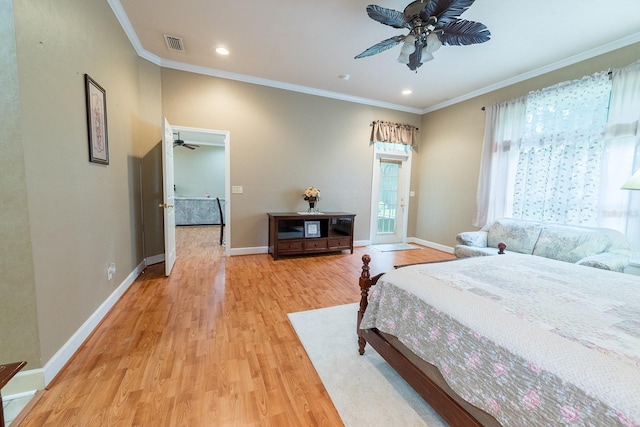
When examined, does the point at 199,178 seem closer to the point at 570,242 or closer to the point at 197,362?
the point at 197,362

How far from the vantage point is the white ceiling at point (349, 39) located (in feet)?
8.05

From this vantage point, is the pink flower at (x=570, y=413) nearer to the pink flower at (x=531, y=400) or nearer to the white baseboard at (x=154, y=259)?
the pink flower at (x=531, y=400)

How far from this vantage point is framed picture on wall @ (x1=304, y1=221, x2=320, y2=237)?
4.43 metres

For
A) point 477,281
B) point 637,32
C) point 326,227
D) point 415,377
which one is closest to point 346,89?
point 326,227

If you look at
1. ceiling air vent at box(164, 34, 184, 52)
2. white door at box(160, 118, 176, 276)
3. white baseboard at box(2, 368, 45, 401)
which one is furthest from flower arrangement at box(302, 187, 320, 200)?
white baseboard at box(2, 368, 45, 401)

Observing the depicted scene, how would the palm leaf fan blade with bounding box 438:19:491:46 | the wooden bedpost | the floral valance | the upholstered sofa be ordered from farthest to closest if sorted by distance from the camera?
the floral valance, the upholstered sofa, the palm leaf fan blade with bounding box 438:19:491:46, the wooden bedpost

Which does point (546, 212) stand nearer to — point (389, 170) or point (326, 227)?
point (389, 170)

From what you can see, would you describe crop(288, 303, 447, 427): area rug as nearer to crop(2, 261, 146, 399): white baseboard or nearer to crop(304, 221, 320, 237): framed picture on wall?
crop(2, 261, 146, 399): white baseboard

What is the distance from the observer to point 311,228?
4.48 metres

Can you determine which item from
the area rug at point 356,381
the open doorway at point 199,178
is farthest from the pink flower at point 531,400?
the open doorway at point 199,178

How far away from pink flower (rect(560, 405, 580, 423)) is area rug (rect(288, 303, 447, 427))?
2.59 feet

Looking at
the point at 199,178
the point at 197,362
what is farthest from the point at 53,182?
the point at 199,178

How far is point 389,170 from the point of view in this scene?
5.64 m

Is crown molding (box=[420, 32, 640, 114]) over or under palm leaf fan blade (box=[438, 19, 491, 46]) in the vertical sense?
over
